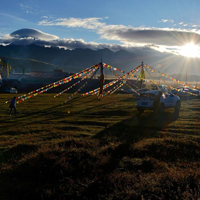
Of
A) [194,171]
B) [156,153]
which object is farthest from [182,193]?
[156,153]

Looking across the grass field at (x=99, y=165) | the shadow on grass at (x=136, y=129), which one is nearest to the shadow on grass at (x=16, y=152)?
the grass field at (x=99, y=165)

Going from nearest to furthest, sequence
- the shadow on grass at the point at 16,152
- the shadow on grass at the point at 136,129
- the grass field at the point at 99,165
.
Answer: the grass field at the point at 99,165 < the shadow on grass at the point at 16,152 < the shadow on grass at the point at 136,129

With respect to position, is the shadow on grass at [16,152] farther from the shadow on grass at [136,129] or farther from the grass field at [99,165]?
the shadow on grass at [136,129]

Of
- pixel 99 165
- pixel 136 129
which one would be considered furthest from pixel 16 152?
pixel 136 129

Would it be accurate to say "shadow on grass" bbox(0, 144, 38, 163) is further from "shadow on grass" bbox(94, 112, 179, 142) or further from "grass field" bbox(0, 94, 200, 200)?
"shadow on grass" bbox(94, 112, 179, 142)

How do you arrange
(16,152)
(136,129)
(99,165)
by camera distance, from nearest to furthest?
1. (99,165)
2. (16,152)
3. (136,129)

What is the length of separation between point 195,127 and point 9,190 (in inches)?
406

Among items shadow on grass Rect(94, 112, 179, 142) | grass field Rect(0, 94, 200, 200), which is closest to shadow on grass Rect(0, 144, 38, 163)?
grass field Rect(0, 94, 200, 200)

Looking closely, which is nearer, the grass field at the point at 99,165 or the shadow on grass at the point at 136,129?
the grass field at the point at 99,165

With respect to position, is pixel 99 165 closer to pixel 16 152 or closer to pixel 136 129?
pixel 16 152

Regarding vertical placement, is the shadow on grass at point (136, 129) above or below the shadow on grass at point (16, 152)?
above

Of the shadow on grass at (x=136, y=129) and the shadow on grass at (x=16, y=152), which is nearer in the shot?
the shadow on grass at (x=16, y=152)

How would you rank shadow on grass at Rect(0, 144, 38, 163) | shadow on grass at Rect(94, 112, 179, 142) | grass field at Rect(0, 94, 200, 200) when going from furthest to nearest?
1. shadow on grass at Rect(94, 112, 179, 142)
2. shadow on grass at Rect(0, 144, 38, 163)
3. grass field at Rect(0, 94, 200, 200)

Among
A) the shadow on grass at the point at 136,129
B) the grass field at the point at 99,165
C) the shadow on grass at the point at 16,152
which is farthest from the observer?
the shadow on grass at the point at 136,129
